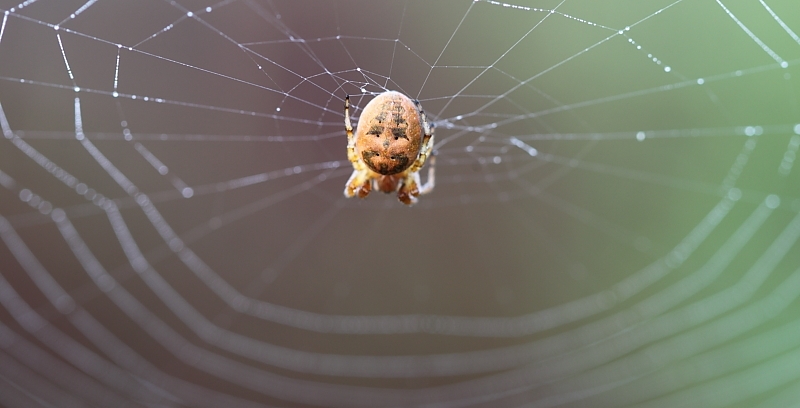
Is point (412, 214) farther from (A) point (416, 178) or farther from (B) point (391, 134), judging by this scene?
(B) point (391, 134)

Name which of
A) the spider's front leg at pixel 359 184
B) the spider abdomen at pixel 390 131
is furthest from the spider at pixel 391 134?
the spider's front leg at pixel 359 184

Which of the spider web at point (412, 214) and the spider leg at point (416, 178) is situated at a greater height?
the spider web at point (412, 214)

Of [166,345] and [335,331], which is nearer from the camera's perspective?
[166,345]

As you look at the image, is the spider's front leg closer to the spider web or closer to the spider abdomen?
the spider abdomen

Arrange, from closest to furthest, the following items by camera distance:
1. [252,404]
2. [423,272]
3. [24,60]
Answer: [24,60] → [252,404] → [423,272]

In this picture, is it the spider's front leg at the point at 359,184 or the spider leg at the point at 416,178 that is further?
the spider's front leg at the point at 359,184

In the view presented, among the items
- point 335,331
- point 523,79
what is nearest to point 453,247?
point 335,331

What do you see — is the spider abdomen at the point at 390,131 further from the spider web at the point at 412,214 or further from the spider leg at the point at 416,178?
the spider web at the point at 412,214

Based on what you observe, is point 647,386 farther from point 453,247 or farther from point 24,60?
point 24,60

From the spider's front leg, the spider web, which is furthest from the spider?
the spider web
